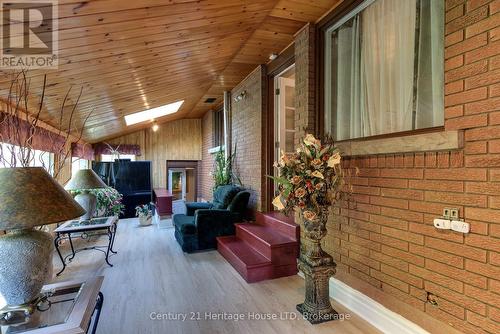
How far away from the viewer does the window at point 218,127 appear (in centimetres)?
690

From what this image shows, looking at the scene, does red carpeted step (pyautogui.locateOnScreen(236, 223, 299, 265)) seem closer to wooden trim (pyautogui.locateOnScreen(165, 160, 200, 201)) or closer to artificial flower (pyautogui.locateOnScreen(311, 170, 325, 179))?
artificial flower (pyautogui.locateOnScreen(311, 170, 325, 179))

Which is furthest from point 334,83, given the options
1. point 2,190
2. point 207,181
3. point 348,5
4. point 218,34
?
point 207,181

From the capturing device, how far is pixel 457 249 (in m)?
1.61

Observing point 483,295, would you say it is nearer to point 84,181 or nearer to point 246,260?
point 246,260

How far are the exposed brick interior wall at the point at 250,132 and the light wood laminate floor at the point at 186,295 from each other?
138cm

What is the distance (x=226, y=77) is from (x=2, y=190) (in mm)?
4021

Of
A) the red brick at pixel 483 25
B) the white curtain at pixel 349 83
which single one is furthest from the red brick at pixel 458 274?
the red brick at pixel 483 25

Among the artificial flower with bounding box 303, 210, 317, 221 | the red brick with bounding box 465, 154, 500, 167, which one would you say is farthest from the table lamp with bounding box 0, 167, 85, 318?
the red brick with bounding box 465, 154, 500, 167

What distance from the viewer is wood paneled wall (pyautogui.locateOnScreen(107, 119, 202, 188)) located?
8.04 meters

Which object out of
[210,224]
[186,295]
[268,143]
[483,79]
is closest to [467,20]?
[483,79]

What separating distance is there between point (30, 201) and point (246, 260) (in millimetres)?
2332

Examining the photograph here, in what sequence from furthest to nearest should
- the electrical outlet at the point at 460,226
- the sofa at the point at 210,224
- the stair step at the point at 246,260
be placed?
the sofa at the point at 210,224, the stair step at the point at 246,260, the electrical outlet at the point at 460,226

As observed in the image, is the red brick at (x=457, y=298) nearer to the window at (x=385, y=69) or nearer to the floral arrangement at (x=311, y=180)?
the floral arrangement at (x=311, y=180)

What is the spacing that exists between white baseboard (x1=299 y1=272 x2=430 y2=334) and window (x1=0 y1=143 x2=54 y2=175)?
2.87 meters
